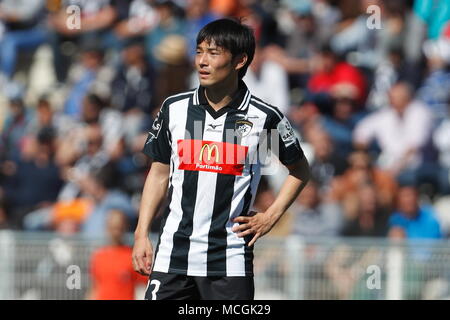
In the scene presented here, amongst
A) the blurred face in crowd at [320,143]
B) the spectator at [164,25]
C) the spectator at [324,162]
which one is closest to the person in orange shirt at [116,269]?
the spectator at [324,162]

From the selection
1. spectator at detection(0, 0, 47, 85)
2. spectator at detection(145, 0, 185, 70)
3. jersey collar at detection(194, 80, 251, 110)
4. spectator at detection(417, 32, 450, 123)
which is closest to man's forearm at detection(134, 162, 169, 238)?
jersey collar at detection(194, 80, 251, 110)

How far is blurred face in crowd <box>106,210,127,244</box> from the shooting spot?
10180 mm

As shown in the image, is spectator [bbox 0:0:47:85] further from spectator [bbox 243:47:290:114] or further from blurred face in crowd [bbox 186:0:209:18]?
spectator [bbox 243:47:290:114]

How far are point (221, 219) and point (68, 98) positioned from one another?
28.9ft

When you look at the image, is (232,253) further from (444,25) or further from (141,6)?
(141,6)

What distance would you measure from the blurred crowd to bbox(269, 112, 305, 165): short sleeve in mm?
5126

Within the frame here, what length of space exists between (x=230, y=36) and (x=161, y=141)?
77cm

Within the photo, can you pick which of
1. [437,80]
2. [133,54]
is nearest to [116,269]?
[133,54]

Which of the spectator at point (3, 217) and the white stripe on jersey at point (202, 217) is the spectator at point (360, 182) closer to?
the spectator at point (3, 217)

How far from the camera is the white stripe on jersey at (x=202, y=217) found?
6250mm

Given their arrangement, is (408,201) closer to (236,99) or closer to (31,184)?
(31,184)

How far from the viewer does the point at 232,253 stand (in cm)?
630
